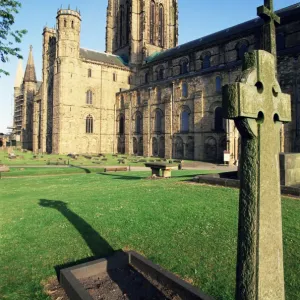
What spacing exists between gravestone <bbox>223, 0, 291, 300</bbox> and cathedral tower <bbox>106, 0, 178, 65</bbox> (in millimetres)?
53522

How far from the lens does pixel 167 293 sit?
11.1 feet

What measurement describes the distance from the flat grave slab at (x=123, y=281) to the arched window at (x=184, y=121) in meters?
35.9

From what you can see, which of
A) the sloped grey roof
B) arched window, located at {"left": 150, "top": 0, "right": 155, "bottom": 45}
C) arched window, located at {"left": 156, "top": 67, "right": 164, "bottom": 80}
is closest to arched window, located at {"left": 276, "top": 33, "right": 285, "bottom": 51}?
arched window, located at {"left": 156, "top": 67, "right": 164, "bottom": 80}

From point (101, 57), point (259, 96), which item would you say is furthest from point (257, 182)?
point (101, 57)

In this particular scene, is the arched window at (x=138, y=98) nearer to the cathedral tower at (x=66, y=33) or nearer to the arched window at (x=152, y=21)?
the cathedral tower at (x=66, y=33)

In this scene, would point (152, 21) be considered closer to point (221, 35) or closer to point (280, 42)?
point (221, 35)

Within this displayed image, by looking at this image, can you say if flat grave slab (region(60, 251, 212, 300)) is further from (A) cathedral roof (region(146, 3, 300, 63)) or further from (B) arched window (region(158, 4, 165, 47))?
(B) arched window (region(158, 4, 165, 47))

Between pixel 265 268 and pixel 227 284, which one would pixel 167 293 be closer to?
pixel 227 284

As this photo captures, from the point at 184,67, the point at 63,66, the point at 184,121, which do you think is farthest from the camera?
the point at 63,66

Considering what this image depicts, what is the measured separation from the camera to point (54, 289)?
364 cm

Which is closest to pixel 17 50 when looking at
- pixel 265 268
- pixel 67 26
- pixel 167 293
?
pixel 167 293

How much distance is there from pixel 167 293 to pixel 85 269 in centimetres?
121

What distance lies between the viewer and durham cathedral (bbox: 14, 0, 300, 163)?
3422 centimetres

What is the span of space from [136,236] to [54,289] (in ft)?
6.44
